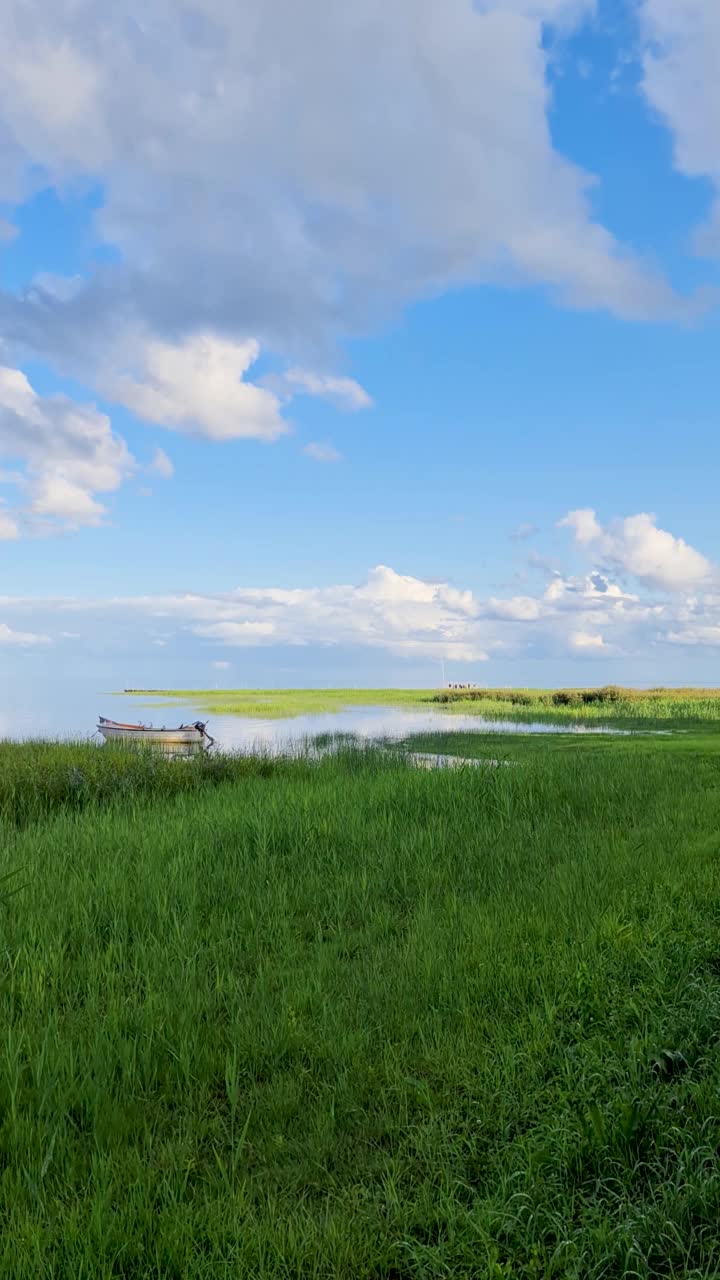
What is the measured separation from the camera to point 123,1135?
13.0ft

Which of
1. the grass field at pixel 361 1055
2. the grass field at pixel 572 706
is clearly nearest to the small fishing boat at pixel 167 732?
the grass field at pixel 572 706

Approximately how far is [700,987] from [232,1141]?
2945 mm

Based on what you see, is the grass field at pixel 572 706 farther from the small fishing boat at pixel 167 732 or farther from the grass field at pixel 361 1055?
the grass field at pixel 361 1055

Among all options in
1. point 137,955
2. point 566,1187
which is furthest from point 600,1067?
point 137,955

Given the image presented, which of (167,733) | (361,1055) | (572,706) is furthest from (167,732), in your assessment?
(361,1055)

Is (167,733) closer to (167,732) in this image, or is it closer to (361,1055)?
(167,732)

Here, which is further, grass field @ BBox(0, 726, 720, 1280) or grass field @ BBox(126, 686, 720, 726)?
grass field @ BBox(126, 686, 720, 726)

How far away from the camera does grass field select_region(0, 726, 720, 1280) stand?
3141mm

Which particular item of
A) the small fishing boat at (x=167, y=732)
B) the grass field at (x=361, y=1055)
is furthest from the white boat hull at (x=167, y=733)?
the grass field at (x=361, y=1055)

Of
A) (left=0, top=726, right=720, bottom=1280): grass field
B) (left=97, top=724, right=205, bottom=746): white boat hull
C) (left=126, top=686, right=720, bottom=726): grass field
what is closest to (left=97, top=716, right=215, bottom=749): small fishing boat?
(left=97, top=724, right=205, bottom=746): white boat hull

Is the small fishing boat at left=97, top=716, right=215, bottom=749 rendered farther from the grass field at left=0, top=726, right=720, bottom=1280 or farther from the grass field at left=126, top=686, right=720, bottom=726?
the grass field at left=0, top=726, right=720, bottom=1280

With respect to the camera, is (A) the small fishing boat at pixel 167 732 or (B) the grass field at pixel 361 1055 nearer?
(B) the grass field at pixel 361 1055

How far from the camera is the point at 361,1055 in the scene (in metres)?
4.61

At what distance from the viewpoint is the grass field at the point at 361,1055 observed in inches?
124
